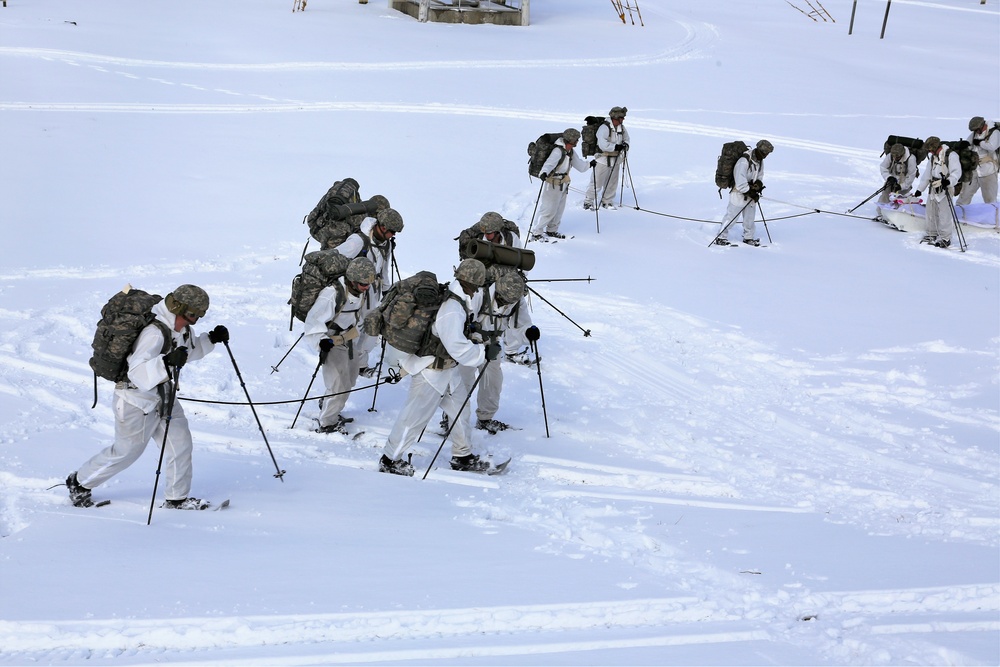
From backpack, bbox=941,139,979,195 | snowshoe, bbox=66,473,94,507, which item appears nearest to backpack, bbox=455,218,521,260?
snowshoe, bbox=66,473,94,507

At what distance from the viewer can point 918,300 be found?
1307 centimetres

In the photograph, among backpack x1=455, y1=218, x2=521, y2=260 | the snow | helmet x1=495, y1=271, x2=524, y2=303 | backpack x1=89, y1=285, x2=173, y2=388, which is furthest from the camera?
backpack x1=455, y1=218, x2=521, y2=260

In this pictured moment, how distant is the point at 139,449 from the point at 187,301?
128cm

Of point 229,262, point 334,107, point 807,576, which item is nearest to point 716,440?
point 807,576

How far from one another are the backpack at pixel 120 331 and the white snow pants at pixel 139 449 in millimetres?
297

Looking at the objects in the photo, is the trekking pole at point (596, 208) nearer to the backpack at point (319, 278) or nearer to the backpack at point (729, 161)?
the backpack at point (729, 161)

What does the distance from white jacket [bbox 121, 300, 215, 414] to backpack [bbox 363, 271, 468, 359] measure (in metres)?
1.67

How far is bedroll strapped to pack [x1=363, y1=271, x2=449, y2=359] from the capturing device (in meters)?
7.48

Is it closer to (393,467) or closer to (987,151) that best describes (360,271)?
(393,467)

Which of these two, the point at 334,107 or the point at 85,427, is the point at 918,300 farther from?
the point at 334,107

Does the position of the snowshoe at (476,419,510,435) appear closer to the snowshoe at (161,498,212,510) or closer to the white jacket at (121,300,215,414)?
the snowshoe at (161,498,212,510)

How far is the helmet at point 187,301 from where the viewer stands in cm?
634

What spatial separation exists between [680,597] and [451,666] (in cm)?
183

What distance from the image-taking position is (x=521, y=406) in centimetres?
966
